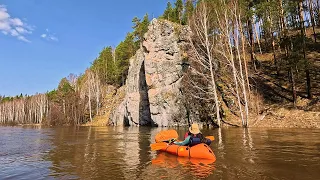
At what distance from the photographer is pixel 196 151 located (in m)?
9.70

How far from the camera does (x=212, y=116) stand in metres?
27.9

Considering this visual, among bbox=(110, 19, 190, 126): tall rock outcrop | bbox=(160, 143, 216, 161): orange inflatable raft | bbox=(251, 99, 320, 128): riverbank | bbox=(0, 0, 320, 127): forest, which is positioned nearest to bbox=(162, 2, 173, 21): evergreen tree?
bbox=(0, 0, 320, 127): forest

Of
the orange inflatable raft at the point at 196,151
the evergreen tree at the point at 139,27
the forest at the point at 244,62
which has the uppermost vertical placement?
the evergreen tree at the point at 139,27

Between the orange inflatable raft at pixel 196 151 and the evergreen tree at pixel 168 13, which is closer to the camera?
the orange inflatable raft at pixel 196 151

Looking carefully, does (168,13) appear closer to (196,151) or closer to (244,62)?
(244,62)

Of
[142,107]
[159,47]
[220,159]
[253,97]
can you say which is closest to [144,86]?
[142,107]

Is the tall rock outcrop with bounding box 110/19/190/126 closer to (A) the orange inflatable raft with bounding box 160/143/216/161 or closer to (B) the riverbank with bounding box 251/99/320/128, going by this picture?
(B) the riverbank with bounding box 251/99/320/128

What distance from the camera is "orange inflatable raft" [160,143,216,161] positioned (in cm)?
942

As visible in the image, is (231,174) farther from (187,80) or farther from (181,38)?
(181,38)

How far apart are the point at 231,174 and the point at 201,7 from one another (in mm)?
23362

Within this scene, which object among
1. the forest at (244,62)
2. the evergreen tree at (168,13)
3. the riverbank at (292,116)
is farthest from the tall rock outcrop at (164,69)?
the evergreen tree at (168,13)

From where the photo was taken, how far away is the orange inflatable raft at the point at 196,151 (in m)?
9.42

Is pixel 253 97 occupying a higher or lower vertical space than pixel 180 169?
higher

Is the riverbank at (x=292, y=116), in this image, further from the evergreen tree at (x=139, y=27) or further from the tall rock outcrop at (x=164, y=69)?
the evergreen tree at (x=139, y=27)
